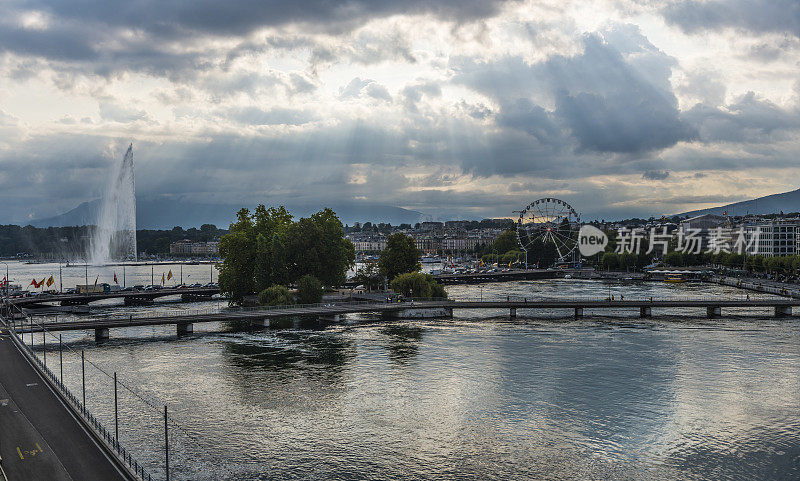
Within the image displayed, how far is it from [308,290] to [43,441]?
5440 cm

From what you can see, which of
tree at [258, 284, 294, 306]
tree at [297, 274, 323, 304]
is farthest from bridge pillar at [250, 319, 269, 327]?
tree at [297, 274, 323, 304]

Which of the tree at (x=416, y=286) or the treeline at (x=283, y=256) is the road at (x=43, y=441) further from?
the tree at (x=416, y=286)

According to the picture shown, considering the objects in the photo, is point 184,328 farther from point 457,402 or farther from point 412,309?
point 457,402

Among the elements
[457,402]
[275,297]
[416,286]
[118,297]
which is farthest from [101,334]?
[416,286]

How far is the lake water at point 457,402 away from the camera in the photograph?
30078 mm

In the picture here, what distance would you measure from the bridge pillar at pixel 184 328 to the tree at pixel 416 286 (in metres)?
32.0

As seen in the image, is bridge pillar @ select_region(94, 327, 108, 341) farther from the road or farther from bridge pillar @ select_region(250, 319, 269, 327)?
the road

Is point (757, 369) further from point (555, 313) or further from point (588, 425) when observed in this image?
point (555, 313)

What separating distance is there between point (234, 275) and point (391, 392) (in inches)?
2013

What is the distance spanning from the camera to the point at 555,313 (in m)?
87.4

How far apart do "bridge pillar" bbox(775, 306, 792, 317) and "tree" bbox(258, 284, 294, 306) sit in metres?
63.2

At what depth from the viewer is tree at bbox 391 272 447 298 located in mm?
90188

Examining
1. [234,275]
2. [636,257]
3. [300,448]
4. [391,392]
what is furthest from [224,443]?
[636,257]

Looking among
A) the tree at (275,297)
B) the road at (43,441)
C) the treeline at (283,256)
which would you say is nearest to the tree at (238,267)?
the treeline at (283,256)
